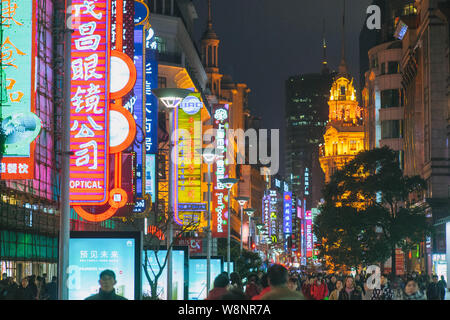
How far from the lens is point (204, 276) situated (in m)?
39.2

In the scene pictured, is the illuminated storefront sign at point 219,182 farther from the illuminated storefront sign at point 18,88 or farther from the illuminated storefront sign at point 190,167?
the illuminated storefront sign at point 18,88

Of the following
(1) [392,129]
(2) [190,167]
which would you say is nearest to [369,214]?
(2) [190,167]

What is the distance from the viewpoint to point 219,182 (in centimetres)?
9831

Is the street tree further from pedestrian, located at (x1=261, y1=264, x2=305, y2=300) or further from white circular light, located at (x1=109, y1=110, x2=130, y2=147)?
pedestrian, located at (x1=261, y1=264, x2=305, y2=300)

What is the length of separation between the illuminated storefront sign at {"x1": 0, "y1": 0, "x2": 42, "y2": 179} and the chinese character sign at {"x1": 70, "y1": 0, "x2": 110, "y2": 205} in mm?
2408

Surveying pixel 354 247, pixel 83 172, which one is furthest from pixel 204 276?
pixel 354 247

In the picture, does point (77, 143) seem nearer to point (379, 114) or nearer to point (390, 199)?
point (390, 199)

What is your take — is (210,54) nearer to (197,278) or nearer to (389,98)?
(389,98)

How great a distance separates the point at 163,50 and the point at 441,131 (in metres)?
28.6

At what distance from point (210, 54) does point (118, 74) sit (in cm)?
10819

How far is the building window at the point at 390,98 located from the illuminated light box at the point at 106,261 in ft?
272

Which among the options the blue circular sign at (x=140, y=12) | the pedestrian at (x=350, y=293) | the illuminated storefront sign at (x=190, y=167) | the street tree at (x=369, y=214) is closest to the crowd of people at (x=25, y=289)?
the pedestrian at (x=350, y=293)

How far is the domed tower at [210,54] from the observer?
137 meters

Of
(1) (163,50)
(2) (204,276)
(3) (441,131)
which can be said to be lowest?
(2) (204,276)
